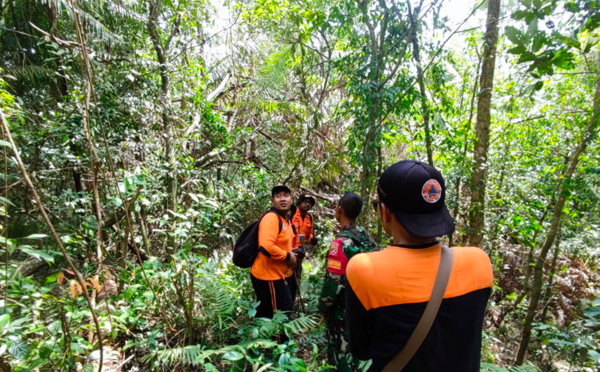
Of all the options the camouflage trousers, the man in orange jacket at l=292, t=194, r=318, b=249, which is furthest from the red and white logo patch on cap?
the man in orange jacket at l=292, t=194, r=318, b=249

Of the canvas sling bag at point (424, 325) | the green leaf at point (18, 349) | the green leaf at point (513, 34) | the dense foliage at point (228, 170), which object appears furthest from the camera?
the dense foliage at point (228, 170)

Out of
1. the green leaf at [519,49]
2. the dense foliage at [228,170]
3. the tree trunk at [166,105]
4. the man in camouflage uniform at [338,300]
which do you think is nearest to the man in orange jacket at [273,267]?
the dense foliage at [228,170]

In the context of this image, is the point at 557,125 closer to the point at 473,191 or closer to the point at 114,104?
the point at 473,191

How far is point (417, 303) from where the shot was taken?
3.74 ft

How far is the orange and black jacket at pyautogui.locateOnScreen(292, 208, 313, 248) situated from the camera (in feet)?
17.2

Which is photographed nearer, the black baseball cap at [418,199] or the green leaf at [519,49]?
the black baseball cap at [418,199]

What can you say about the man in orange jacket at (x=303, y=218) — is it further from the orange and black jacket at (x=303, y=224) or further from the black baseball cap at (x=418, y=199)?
the black baseball cap at (x=418, y=199)

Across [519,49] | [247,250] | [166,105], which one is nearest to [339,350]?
[247,250]

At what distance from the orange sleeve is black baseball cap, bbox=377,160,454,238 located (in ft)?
6.57

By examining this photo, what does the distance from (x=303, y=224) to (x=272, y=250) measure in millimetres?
2258

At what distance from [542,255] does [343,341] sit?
290cm

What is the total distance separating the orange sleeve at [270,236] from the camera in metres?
3.07

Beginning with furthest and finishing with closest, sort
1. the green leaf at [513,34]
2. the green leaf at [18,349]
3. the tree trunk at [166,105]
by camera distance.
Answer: the tree trunk at [166,105] < the green leaf at [18,349] < the green leaf at [513,34]

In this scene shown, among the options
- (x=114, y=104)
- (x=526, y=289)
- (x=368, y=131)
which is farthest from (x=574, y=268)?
(x=114, y=104)
